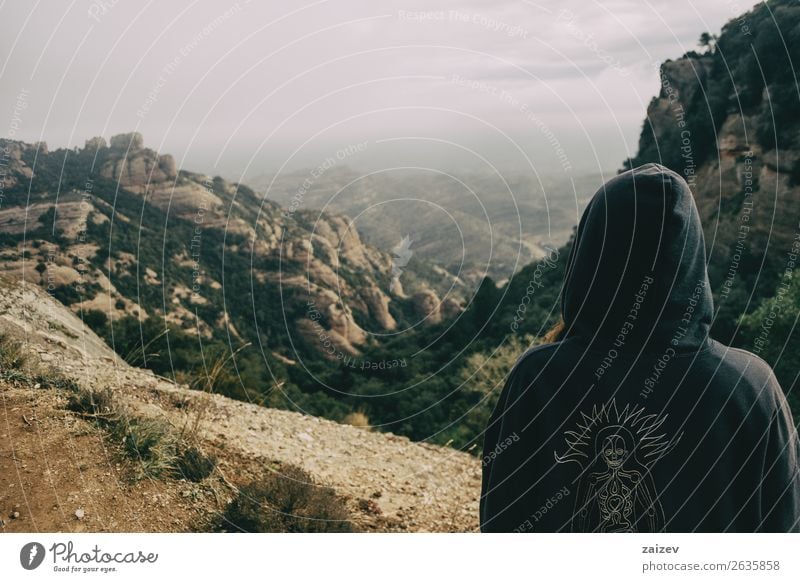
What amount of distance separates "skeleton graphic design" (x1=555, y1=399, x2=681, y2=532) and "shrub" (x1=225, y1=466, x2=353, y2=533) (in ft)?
10.8

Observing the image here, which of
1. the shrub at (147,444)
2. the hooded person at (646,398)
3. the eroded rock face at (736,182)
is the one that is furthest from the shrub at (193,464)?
the eroded rock face at (736,182)

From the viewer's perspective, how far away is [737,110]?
73.9ft

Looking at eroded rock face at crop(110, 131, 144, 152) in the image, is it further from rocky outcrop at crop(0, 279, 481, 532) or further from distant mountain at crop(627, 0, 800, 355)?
distant mountain at crop(627, 0, 800, 355)

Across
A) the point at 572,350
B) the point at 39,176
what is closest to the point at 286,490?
the point at 572,350

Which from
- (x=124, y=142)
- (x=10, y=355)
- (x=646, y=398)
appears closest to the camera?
(x=646, y=398)

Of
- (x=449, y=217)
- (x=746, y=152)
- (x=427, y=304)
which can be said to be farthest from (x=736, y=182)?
(x=449, y=217)

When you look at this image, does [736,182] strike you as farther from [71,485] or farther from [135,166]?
[135,166]

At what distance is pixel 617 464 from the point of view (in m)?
2.32

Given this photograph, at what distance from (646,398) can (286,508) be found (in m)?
4.09

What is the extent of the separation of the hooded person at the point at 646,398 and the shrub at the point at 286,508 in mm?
3294

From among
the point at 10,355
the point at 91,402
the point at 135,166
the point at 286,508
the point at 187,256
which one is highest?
the point at 135,166

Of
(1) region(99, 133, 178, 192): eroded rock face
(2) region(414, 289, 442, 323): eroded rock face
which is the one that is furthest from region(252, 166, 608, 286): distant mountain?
(1) region(99, 133, 178, 192): eroded rock face

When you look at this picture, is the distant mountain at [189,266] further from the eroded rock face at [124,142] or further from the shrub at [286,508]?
the shrub at [286,508]

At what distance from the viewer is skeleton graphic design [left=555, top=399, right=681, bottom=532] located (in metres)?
2.17
